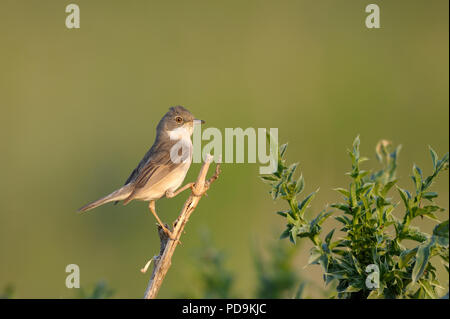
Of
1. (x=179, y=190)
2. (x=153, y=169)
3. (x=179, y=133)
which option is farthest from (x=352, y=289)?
(x=179, y=133)

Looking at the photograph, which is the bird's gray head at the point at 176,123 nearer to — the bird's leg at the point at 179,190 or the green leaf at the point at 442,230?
the bird's leg at the point at 179,190

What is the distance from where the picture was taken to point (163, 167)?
3975mm

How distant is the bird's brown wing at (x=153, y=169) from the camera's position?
384 centimetres

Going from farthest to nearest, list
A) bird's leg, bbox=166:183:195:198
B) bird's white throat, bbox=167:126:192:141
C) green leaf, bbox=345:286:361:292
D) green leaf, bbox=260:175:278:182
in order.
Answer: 1. bird's white throat, bbox=167:126:192:141
2. bird's leg, bbox=166:183:195:198
3. green leaf, bbox=260:175:278:182
4. green leaf, bbox=345:286:361:292

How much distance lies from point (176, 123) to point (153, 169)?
0.54 metres

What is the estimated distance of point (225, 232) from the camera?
8.59 m

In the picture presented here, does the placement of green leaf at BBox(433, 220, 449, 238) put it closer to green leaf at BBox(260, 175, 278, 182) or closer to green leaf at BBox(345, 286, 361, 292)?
green leaf at BBox(345, 286, 361, 292)

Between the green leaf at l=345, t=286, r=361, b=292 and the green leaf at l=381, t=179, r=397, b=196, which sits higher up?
the green leaf at l=381, t=179, r=397, b=196

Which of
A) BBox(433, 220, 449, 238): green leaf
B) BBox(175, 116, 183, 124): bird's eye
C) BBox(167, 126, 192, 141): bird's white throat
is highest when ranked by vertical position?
BBox(175, 116, 183, 124): bird's eye

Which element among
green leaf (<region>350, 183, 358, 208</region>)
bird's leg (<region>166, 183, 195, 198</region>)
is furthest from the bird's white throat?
green leaf (<region>350, 183, 358, 208</region>)

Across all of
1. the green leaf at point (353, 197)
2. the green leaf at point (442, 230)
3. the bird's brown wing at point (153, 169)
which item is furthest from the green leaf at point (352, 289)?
the bird's brown wing at point (153, 169)

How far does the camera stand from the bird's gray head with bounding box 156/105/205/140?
4.29 metres

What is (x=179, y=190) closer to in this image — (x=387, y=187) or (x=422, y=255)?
(x=387, y=187)

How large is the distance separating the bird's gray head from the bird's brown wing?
0.14m
